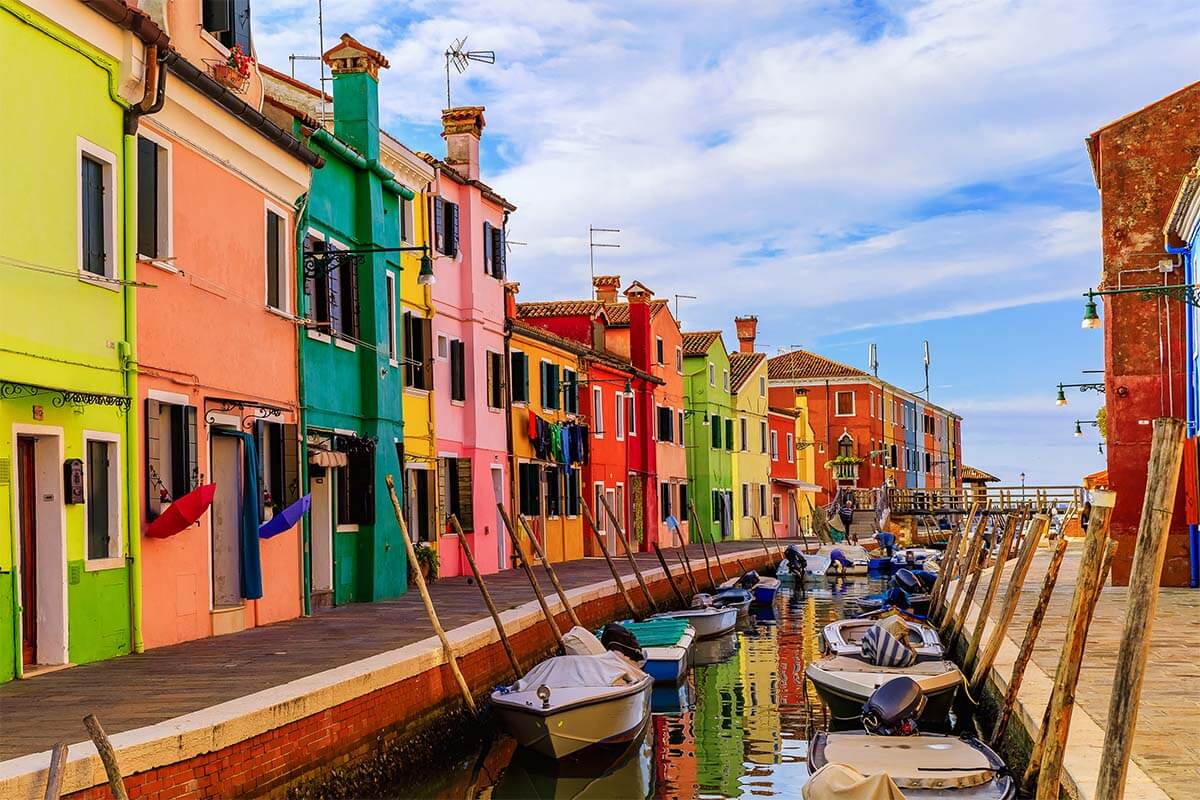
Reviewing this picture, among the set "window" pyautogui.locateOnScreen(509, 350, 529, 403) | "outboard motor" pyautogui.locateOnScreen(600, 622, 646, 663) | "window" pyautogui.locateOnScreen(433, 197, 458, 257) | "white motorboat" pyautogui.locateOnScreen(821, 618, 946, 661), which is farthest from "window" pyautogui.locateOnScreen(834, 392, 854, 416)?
"outboard motor" pyautogui.locateOnScreen(600, 622, 646, 663)

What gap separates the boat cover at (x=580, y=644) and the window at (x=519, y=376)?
14.7m

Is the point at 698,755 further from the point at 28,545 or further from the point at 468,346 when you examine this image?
the point at 468,346

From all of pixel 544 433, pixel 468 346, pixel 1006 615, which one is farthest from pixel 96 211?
pixel 544 433

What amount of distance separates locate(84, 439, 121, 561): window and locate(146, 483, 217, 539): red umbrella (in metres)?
0.56

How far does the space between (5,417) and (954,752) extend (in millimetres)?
7956

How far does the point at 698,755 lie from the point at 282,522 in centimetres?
550

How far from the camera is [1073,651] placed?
877 cm

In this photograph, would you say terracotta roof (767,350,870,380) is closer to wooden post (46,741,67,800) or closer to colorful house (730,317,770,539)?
colorful house (730,317,770,539)

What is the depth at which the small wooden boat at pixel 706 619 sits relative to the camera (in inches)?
938

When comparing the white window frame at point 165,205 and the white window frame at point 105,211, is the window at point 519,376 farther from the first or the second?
the white window frame at point 105,211

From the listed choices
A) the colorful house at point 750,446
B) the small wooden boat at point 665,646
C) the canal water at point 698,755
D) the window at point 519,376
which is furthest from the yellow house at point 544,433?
the colorful house at point 750,446

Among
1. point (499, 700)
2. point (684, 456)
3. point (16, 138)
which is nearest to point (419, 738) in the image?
point (499, 700)

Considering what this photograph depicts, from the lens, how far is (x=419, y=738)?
12.5 m

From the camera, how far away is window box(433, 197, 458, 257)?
2520 cm
